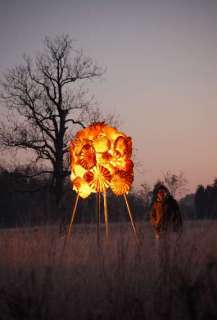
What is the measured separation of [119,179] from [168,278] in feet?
14.0

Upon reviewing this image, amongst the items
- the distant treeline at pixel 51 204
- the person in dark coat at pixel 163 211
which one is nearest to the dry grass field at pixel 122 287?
the distant treeline at pixel 51 204

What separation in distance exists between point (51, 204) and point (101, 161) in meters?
6.26

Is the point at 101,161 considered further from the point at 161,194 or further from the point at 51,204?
the point at 51,204

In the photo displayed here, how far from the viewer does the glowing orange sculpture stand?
31.1 ft

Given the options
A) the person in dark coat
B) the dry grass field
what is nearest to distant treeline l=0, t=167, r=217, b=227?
the person in dark coat

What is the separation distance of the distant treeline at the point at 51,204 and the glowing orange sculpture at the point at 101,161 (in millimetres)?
380

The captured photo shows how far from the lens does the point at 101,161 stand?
375 inches

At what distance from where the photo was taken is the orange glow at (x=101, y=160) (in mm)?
9477

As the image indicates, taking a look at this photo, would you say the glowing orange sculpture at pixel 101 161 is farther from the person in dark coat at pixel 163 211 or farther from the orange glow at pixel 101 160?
the person in dark coat at pixel 163 211

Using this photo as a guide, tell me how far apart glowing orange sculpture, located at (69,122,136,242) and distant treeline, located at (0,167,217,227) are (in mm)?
380

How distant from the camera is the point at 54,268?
6.98 m

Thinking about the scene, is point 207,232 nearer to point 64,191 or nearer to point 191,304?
point 191,304

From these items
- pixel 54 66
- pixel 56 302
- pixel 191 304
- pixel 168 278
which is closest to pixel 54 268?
pixel 56 302

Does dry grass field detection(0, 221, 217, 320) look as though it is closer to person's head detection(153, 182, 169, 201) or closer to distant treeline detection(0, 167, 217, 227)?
distant treeline detection(0, 167, 217, 227)
